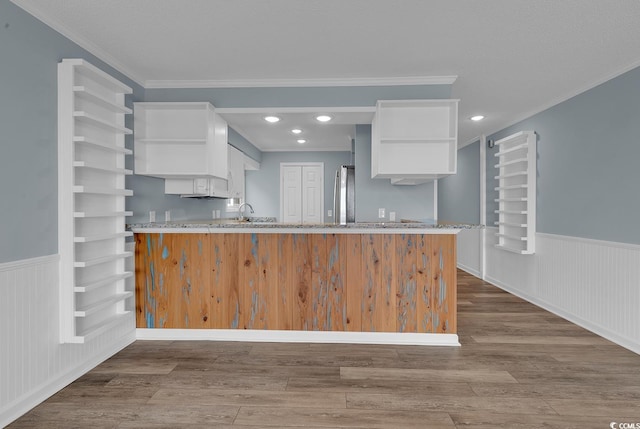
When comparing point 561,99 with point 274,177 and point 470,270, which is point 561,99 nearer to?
point 470,270

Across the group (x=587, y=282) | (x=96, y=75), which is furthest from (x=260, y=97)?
(x=587, y=282)

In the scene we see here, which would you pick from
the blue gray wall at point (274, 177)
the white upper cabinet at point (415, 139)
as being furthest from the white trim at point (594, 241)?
the blue gray wall at point (274, 177)

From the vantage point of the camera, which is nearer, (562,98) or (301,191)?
(562,98)

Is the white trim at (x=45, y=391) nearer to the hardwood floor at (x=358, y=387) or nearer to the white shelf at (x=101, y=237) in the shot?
the hardwood floor at (x=358, y=387)

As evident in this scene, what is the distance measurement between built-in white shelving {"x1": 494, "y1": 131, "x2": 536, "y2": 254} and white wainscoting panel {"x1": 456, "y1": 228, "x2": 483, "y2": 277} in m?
0.81

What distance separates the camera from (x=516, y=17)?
225 centimetres

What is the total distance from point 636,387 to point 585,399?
49 centimetres

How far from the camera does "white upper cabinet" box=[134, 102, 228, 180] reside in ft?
10.6

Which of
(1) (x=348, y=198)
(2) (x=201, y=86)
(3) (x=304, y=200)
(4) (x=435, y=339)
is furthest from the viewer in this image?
(3) (x=304, y=200)

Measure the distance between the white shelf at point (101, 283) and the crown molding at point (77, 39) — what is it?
1751mm

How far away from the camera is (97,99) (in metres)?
2.52

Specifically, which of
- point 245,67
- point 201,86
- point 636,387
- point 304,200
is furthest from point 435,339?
point 304,200

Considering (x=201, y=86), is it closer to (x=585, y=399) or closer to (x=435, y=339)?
(x=435, y=339)

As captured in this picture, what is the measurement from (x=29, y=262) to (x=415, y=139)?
3019 millimetres
